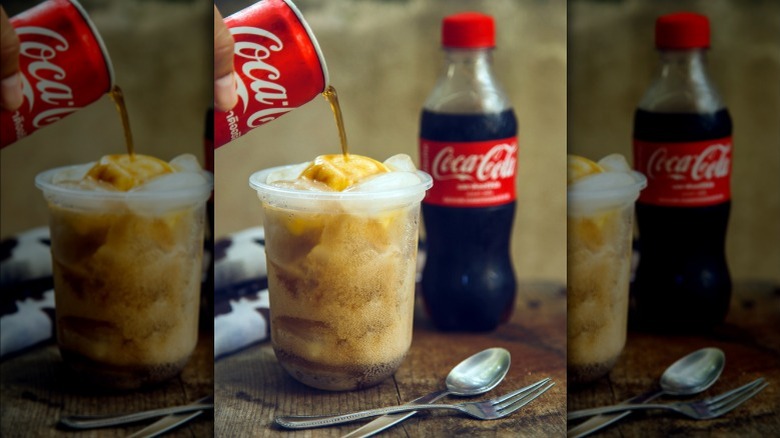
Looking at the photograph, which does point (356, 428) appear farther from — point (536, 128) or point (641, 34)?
point (641, 34)

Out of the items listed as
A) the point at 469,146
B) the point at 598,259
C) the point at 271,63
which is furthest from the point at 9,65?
the point at 598,259

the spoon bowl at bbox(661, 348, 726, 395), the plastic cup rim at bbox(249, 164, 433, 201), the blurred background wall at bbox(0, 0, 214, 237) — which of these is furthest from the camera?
the spoon bowl at bbox(661, 348, 726, 395)

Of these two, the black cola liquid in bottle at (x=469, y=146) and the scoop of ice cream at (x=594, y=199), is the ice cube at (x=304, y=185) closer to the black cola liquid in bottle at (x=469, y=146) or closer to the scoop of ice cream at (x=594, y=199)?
the black cola liquid in bottle at (x=469, y=146)

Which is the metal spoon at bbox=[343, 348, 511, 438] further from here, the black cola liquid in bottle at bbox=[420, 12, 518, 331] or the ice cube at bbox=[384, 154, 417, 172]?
the ice cube at bbox=[384, 154, 417, 172]

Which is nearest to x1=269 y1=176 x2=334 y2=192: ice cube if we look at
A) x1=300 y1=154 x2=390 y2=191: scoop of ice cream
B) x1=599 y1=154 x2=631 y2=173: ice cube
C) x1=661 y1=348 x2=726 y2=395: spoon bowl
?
x1=300 y1=154 x2=390 y2=191: scoop of ice cream

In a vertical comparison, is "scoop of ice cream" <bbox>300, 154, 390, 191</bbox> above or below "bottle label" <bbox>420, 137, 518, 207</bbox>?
above

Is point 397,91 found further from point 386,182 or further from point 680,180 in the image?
point 680,180

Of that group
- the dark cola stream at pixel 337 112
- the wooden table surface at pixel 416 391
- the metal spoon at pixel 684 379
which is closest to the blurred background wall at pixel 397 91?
the dark cola stream at pixel 337 112
